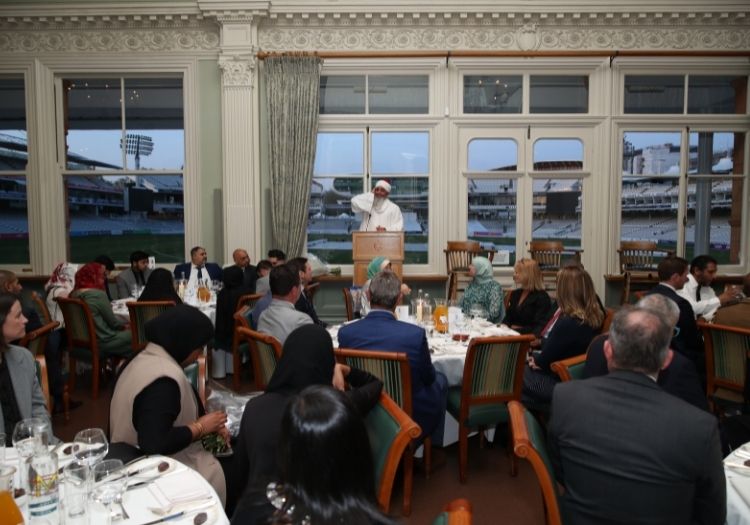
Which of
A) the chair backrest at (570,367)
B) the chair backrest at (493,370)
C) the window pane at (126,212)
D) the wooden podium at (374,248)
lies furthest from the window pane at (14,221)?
the chair backrest at (570,367)

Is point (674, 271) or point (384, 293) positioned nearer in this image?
point (384, 293)

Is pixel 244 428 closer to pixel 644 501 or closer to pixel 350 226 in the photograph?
pixel 644 501

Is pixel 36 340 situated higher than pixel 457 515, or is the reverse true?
pixel 457 515

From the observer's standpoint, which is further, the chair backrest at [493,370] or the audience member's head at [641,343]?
the chair backrest at [493,370]

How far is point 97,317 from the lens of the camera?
4.93m

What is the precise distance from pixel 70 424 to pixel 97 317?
984 mm

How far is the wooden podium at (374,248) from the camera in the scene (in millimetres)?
6391

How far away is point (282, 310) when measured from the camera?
366 centimetres

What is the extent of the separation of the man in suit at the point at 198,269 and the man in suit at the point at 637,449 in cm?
554

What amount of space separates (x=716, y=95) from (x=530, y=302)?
17.9 feet

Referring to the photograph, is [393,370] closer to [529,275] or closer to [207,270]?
[529,275]

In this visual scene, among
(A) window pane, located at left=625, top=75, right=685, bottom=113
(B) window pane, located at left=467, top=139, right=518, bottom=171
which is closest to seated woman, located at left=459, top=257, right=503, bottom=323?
(B) window pane, located at left=467, top=139, right=518, bottom=171

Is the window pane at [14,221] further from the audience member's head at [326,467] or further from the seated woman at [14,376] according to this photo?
the audience member's head at [326,467]

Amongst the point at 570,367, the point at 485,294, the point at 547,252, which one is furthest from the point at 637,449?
the point at 547,252
